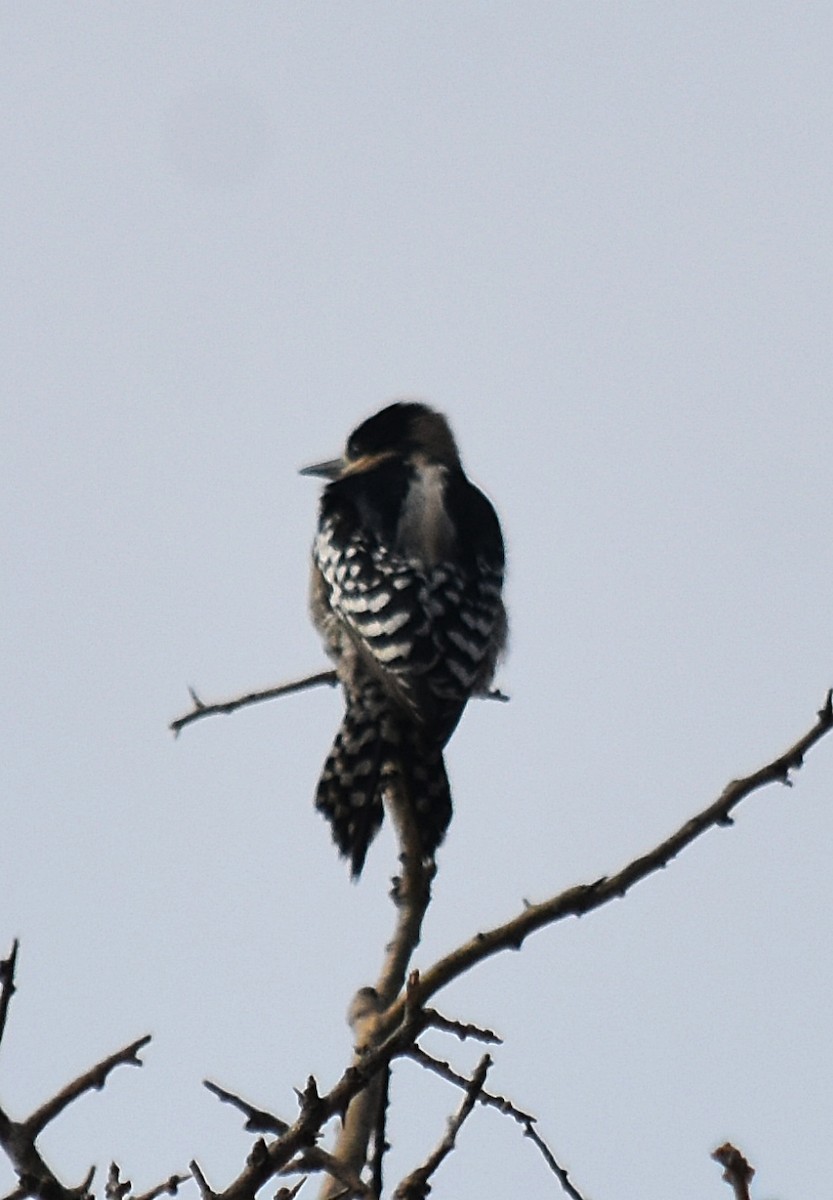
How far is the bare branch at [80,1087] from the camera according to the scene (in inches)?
106

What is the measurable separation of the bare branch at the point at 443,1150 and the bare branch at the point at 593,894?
16 centimetres

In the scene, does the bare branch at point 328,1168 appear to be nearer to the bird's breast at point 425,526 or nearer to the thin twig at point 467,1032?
the thin twig at point 467,1032

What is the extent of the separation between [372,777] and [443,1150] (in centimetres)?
276

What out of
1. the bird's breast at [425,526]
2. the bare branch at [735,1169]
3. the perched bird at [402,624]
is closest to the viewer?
the bare branch at [735,1169]

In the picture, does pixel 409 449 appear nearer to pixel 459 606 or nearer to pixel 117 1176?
pixel 459 606

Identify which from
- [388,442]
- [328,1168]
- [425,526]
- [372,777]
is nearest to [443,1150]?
[328,1168]

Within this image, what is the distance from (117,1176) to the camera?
3.20 meters

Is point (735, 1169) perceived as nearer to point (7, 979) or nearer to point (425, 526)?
point (7, 979)

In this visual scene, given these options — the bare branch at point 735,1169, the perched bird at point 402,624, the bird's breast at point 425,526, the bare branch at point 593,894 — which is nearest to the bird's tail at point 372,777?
the perched bird at point 402,624

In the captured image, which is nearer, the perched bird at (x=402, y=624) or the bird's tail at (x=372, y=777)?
the bird's tail at (x=372, y=777)

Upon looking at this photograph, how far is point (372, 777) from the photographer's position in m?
5.57

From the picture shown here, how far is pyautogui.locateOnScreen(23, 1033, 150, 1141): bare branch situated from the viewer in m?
2.68

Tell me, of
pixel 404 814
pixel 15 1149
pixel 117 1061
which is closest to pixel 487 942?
pixel 117 1061

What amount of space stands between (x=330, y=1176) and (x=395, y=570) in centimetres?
339
